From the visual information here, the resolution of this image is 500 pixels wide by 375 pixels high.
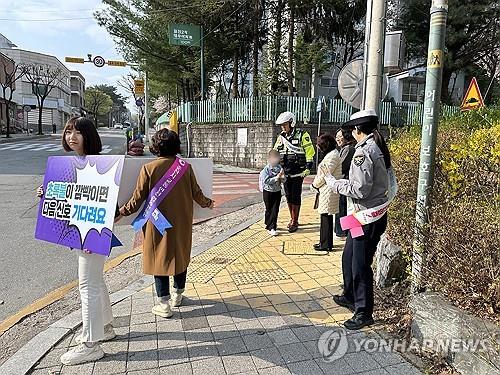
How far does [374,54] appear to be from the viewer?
17.9 feet

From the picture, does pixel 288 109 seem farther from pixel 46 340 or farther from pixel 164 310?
pixel 46 340

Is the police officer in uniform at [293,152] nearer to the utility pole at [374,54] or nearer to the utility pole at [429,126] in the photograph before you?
the utility pole at [374,54]

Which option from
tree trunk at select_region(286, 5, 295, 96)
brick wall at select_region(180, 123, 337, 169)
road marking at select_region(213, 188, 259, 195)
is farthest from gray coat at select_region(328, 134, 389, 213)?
tree trunk at select_region(286, 5, 295, 96)

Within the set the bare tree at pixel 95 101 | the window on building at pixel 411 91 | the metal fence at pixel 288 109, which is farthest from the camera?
the bare tree at pixel 95 101

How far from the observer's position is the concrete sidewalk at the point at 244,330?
2.73 metres

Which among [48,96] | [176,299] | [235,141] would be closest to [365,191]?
[176,299]

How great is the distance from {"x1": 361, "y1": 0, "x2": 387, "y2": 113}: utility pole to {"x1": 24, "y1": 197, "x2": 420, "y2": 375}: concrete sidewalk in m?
2.35

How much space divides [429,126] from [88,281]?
2.85m

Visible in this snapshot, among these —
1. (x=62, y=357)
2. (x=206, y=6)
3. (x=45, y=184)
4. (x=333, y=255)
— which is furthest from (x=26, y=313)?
(x=206, y=6)

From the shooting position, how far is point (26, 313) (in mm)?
3742

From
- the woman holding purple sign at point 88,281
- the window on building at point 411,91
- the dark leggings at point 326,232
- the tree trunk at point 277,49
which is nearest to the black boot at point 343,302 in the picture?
the dark leggings at point 326,232

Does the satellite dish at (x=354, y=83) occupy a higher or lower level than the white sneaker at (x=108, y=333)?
higher

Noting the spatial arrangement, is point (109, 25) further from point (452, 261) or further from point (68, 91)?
point (68, 91)

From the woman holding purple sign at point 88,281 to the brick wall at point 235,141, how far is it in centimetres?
1255
